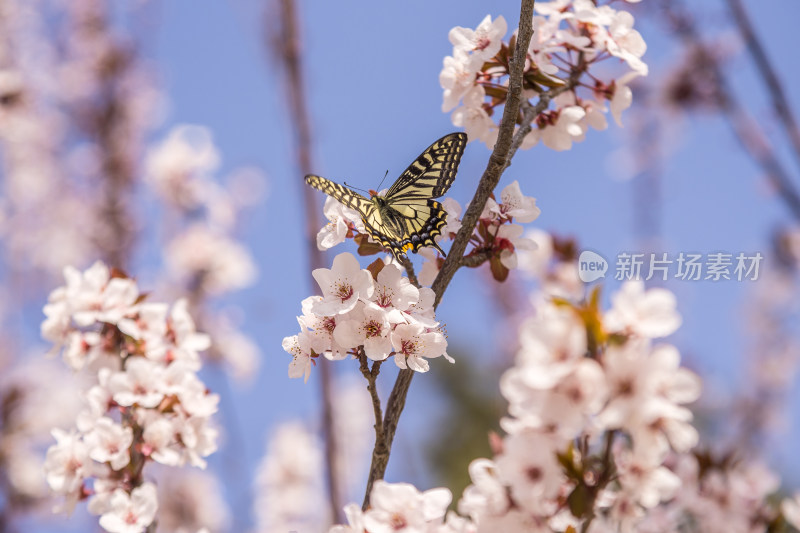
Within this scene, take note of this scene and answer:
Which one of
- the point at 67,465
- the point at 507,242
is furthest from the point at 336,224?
the point at 67,465

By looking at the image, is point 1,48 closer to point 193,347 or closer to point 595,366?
point 193,347

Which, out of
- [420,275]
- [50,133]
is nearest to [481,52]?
[420,275]

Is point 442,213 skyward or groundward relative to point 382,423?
skyward

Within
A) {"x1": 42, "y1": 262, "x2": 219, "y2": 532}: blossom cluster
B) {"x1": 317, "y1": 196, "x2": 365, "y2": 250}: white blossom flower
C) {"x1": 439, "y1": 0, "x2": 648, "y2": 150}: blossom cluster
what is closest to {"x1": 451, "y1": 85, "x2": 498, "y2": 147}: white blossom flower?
{"x1": 439, "y1": 0, "x2": 648, "y2": 150}: blossom cluster

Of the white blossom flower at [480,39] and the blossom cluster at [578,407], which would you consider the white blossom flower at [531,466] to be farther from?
the white blossom flower at [480,39]

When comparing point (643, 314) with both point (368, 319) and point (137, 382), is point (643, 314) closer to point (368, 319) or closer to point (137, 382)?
point (368, 319)

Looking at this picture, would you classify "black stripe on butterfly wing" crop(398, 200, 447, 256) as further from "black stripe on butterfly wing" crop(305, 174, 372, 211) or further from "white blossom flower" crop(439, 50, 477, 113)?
"white blossom flower" crop(439, 50, 477, 113)
